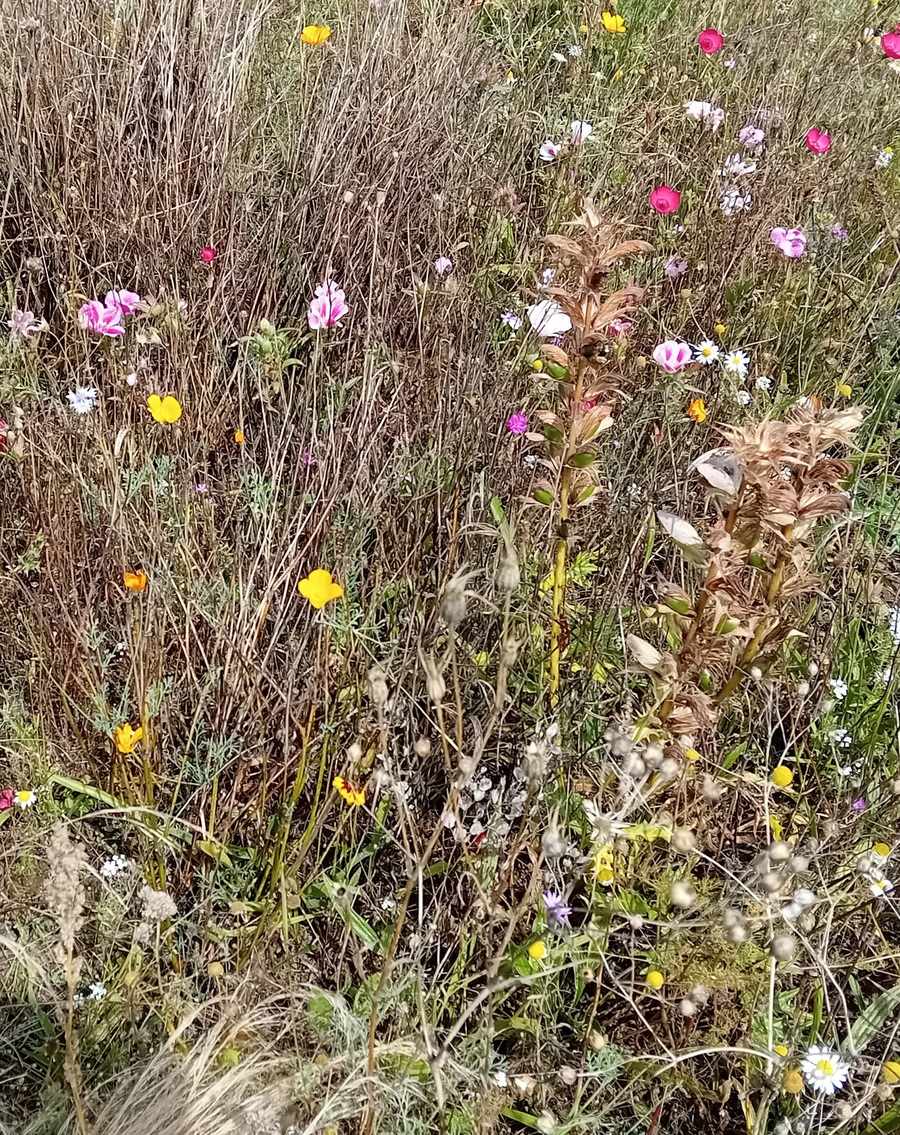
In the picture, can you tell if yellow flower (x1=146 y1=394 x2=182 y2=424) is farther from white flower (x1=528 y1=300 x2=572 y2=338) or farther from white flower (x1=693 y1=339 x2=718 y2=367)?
white flower (x1=693 y1=339 x2=718 y2=367)

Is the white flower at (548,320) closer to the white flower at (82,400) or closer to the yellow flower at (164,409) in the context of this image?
the yellow flower at (164,409)

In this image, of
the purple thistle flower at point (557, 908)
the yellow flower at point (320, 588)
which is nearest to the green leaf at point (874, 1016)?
the purple thistle flower at point (557, 908)

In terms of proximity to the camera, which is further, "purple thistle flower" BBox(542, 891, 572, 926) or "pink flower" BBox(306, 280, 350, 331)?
"pink flower" BBox(306, 280, 350, 331)

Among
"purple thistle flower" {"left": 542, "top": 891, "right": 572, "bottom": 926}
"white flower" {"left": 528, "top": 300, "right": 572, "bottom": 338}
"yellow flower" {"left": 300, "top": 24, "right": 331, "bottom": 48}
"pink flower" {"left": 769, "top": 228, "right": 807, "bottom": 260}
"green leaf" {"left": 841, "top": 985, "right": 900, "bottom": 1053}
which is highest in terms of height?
"yellow flower" {"left": 300, "top": 24, "right": 331, "bottom": 48}

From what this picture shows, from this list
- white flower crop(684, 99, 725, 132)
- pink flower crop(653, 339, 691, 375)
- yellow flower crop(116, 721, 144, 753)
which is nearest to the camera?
yellow flower crop(116, 721, 144, 753)

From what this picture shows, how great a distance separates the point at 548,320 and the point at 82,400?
1.08 meters

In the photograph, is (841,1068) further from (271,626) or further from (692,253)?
(692,253)

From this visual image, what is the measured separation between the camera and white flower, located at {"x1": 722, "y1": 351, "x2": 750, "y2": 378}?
229cm

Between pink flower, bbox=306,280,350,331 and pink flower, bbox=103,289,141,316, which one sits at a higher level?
pink flower, bbox=306,280,350,331

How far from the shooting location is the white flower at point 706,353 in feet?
7.72

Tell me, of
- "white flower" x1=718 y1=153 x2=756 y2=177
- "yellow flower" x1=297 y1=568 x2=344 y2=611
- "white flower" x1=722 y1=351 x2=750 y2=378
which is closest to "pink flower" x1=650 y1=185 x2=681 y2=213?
"white flower" x1=722 y1=351 x2=750 y2=378

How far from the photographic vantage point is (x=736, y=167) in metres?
2.72

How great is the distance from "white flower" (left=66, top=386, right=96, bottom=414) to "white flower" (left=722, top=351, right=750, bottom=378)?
64.1 inches

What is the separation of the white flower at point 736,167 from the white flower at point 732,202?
0.11 meters
